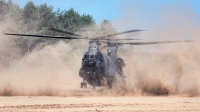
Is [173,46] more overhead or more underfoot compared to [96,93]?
more overhead

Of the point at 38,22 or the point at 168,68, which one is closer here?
the point at 168,68

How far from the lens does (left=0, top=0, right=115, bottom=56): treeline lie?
57.3 meters

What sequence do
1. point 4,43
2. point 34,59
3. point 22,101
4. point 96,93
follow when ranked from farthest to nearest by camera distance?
point 4,43, point 34,59, point 96,93, point 22,101

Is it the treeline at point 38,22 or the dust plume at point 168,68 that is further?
the treeline at point 38,22

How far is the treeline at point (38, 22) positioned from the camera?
57334 millimetres

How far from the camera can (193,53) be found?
2973 centimetres

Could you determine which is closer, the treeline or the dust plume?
the dust plume

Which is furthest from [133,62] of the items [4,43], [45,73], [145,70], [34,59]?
[4,43]

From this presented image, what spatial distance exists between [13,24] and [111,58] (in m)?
31.7

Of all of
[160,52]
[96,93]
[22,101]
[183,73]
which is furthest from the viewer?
[160,52]

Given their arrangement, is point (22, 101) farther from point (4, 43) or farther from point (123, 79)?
point (4, 43)

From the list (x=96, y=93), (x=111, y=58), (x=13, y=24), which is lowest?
(x=96, y=93)

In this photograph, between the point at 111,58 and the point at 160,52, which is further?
the point at 160,52

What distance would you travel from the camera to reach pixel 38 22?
67.0 metres
